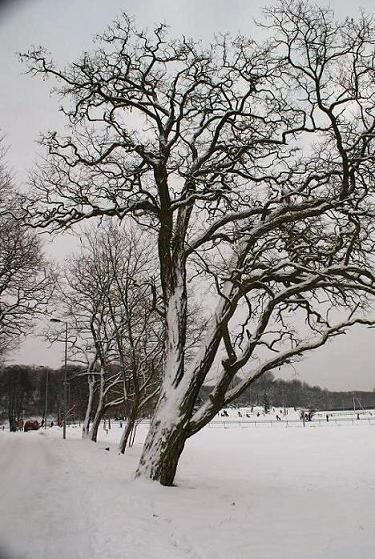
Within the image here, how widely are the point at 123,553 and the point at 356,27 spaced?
9963mm

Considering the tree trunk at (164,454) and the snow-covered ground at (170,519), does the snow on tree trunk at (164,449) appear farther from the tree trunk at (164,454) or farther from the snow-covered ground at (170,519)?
the snow-covered ground at (170,519)

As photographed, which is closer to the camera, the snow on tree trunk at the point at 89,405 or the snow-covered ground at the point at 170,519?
the snow-covered ground at the point at 170,519

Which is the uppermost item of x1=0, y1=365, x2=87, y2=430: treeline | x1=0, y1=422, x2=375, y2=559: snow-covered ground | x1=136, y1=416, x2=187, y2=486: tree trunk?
x1=0, y1=365, x2=87, y2=430: treeline

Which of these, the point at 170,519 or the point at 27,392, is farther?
the point at 27,392

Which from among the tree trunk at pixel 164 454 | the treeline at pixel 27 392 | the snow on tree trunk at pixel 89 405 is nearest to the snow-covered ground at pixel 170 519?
the tree trunk at pixel 164 454

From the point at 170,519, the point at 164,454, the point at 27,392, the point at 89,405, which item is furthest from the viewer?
the point at 27,392

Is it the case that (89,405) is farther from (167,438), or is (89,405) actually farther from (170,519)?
(170,519)

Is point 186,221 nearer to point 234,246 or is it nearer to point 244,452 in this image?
point 234,246

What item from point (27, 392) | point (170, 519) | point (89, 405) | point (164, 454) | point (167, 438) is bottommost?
point (170, 519)

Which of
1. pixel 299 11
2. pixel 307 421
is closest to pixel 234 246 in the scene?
pixel 299 11

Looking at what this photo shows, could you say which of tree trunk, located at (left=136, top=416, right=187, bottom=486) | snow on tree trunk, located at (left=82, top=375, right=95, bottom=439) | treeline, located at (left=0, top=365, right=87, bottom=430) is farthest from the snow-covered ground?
treeline, located at (left=0, top=365, right=87, bottom=430)

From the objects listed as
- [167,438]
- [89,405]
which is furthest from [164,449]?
[89,405]

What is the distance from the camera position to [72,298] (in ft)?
92.9

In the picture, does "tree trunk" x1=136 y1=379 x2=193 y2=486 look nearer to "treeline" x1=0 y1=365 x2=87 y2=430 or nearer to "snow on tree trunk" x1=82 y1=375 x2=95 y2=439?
"snow on tree trunk" x1=82 y1=375 x2=95 y2=439
